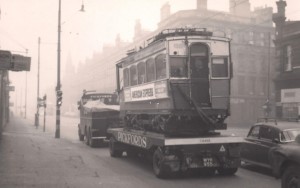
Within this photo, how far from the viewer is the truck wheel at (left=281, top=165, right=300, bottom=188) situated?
759cm

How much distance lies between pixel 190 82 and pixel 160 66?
1.02 metres

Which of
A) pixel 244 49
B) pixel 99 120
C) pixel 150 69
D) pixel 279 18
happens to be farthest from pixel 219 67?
pixel 244 49

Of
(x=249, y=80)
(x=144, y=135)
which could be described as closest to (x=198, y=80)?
(x=144, y=135)

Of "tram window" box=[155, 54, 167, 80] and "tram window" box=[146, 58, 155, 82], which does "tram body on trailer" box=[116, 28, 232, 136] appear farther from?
"tram window" box=[146, 58, 155, 82]

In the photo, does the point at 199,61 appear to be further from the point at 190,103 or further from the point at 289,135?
the point at 289,135

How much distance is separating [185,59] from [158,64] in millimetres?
912

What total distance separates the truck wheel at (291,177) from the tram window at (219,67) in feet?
14.7

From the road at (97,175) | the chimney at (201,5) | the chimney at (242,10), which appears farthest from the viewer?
the chimney at (242,10)

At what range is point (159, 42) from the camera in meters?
12.1

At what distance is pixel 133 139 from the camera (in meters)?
13.5

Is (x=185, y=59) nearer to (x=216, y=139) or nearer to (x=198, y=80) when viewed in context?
(x=198, y=80)

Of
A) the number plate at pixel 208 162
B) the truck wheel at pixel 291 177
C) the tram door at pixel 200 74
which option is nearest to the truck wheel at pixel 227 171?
the number plate at pixel 208 162

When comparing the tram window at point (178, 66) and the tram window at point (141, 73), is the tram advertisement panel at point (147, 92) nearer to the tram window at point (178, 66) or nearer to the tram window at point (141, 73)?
the tram window at point (141, 73)

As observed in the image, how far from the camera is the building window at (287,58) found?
3550 centimetres
